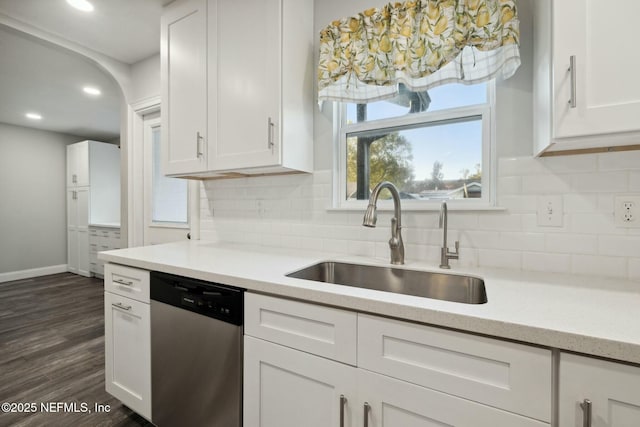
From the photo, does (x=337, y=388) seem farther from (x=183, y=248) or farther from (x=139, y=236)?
(x=139, y=236)

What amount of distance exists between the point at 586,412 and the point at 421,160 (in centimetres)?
118

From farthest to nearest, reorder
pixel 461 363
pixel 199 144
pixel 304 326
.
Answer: pixel 199 144 → pixel 304 326 → pixel 461 363

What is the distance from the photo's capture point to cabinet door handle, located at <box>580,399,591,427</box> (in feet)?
2.03

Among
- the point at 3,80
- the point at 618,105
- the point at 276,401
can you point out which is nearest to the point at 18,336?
the point at 3,80

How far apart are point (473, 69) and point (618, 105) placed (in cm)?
58

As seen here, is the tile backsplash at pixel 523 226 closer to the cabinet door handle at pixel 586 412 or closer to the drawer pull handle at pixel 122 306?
the cabinet door handle at pixel 586 412

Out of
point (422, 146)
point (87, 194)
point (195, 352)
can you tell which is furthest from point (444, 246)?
point (87, 194)

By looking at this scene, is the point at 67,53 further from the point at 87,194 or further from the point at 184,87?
the point at 87,194

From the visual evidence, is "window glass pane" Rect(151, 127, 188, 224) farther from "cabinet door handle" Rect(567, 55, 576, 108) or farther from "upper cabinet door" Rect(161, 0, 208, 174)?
"cabinet door handle" Rect(567, 55, 576, 108)

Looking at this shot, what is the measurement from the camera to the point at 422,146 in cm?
155

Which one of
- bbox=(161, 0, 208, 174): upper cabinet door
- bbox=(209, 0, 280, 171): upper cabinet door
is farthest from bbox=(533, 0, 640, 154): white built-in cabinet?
bbox=(161, 0, 208, 174): upper cabinet door

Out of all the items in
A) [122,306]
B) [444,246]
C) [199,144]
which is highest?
[199,144]

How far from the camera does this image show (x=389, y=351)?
836mm

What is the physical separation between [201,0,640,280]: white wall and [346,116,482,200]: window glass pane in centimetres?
14
